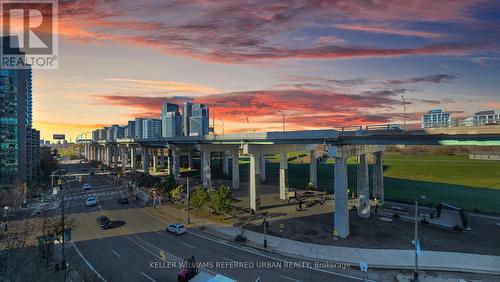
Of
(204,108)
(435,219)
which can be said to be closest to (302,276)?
(435,219)

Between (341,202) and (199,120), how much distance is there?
13158 cm

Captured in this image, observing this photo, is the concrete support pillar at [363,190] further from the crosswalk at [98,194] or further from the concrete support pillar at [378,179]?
the crosswalk at [98,194]

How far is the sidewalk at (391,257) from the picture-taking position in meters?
26.2

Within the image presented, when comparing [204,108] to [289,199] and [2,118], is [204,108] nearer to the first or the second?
[2,118]

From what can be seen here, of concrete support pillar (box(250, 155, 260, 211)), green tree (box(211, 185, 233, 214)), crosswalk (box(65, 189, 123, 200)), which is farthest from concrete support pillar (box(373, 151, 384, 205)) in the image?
crosswalk (box(65, 189, 123, 200))

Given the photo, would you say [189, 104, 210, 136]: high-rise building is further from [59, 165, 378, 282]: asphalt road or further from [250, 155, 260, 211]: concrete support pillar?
[59, 165, 378, 282]: asphalt road

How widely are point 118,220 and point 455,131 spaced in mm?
44767

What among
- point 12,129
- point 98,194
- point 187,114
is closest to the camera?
point 98,194

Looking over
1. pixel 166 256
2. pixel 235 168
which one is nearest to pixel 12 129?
pixel 235 168

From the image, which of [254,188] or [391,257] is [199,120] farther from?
[391,257]

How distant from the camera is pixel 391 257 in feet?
92.9

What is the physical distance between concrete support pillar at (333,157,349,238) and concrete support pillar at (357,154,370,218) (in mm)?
10157

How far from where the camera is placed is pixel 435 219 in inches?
1574

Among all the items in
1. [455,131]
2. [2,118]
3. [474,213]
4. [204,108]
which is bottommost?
[474,213]
